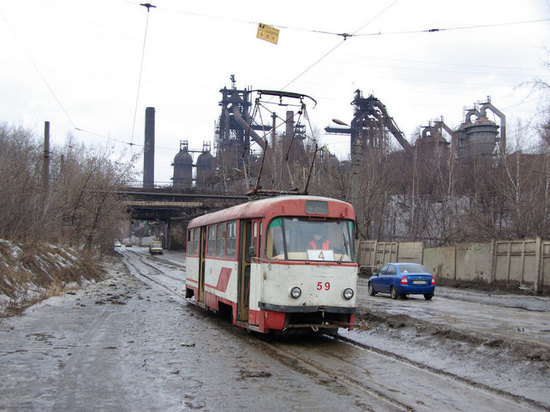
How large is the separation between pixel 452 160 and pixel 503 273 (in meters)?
24.5

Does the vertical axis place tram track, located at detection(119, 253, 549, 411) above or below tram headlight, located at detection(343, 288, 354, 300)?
below

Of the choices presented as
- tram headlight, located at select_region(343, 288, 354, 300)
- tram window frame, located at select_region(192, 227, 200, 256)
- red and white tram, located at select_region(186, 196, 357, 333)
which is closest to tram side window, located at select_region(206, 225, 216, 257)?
tram window frame, located at select_region(192, 227, 200, 256)

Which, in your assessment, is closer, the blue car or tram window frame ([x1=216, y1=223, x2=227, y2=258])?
tram window frame ([x1=216, y1=223, x2=227, y2=258])

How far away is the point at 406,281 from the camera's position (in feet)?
73.5

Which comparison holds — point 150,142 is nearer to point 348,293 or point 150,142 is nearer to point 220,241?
point 220,241

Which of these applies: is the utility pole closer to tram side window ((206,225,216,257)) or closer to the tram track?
tram side window ((206,225,216,257))

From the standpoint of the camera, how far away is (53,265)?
23078 millimetres

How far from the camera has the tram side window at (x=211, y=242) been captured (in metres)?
15.0

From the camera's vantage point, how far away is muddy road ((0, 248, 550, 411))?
6.51m

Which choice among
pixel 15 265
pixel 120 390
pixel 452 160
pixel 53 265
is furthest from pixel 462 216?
pixel 120 390

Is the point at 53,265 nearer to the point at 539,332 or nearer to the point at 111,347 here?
the point at 111,347

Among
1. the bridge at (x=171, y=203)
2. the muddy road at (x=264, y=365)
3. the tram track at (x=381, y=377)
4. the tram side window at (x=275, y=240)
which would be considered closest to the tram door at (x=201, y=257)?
the muddy road at (x=264, y=365)

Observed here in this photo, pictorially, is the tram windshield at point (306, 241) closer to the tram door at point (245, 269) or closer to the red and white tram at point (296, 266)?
the red and white tram at point (296, 266)

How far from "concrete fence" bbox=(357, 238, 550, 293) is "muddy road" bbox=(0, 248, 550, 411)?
10.4 m
